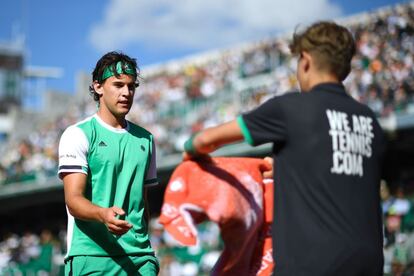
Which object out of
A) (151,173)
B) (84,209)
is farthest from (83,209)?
(151,173)

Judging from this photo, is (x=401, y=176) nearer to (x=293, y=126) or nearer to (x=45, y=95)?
(x=293, y=126)

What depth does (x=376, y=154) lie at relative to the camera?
339 cm

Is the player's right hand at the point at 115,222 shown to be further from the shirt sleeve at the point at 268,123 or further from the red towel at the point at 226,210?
the shirt sleeve at the point at 268,123

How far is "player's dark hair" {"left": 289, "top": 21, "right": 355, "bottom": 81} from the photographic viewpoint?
3.27 metres

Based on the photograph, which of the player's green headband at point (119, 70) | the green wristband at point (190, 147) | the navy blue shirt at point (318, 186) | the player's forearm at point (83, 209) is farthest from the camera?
the player's green headband at point (119, 70)

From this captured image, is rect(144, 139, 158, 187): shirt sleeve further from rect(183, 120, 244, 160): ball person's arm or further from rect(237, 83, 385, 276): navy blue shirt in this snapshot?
rect(237, 83, 385, 276): navy blue shirt

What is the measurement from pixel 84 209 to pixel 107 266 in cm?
44

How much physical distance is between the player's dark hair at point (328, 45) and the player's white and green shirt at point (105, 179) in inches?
62.7

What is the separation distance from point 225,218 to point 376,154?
75 centimetres

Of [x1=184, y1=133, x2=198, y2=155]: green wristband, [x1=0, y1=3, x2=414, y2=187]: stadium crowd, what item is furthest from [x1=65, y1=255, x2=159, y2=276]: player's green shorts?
[x1=0, y1=3, x2=414, y2=187]: stadium crowd

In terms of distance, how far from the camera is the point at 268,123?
10.7 feet

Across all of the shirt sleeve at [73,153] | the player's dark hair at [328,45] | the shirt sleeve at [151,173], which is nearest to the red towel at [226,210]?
the player's dark hair at [328,45]

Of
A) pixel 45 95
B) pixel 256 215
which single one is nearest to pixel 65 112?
pixel 45 95

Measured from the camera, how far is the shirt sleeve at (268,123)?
324 cm
